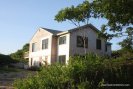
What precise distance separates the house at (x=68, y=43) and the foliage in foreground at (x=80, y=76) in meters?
26.2

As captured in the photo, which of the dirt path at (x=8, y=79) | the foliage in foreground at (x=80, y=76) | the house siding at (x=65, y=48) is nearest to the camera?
the foliage in foreground at (x=80, y=76)

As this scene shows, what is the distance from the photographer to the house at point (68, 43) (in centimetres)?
4041

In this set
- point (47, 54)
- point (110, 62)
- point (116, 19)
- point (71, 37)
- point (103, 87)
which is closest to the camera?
point (103, 87)

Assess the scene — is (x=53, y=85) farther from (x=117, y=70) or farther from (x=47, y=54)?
(x=47, y=54)

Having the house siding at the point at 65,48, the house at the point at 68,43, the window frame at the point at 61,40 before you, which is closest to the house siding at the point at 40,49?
the house at the point at 68,43

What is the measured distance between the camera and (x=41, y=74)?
1229 cm

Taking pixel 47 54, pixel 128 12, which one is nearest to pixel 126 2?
pixel 128 12

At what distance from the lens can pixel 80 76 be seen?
11.2 m

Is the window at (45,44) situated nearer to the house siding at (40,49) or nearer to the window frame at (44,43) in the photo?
the window frame at (44,43)

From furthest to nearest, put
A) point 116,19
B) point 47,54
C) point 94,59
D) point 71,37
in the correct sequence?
point 47,54 < point 71,37 < point 116,19 < point 94,59

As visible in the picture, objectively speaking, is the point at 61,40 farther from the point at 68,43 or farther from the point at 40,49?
the point at 40,49

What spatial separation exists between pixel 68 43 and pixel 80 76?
28955 mm

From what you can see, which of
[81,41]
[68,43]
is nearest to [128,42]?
[68,43]

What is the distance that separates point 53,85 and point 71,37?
94.6 feet
